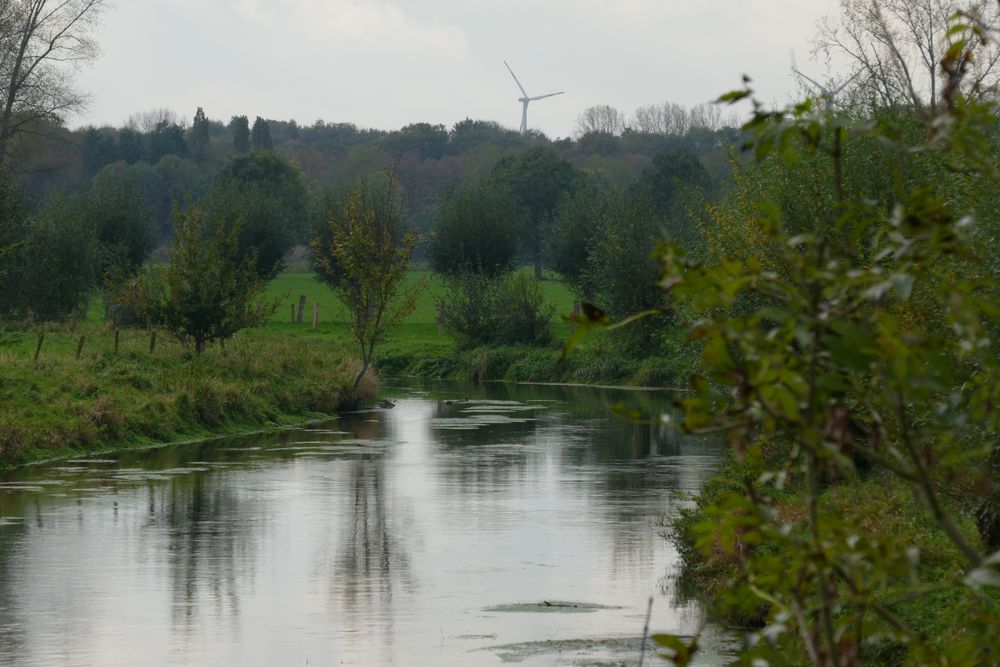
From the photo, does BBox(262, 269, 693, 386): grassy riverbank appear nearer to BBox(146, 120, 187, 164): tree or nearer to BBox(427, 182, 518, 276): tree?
BBox(427, 182, 518, 276): tree

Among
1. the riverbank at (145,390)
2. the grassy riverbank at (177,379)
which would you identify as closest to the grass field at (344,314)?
the grassy riverbank at (177,379)

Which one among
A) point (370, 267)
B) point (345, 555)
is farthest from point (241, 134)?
point (345, 555)

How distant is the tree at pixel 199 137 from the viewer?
135000 millimetres

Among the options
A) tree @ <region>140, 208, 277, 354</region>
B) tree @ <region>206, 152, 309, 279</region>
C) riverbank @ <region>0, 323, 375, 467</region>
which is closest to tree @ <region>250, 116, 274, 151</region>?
tree @ <region>206, 152, 309, 279</region>

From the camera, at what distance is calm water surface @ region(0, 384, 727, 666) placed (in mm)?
13641

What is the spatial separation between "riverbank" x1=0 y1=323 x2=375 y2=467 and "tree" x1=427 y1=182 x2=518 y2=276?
2512 cm

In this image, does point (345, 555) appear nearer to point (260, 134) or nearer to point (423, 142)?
point (423, 142)

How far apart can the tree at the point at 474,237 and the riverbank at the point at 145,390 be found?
82.4 feet

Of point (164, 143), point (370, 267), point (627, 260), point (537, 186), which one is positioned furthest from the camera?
point (164, 143)

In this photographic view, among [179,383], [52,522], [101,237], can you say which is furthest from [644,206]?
[52,522]

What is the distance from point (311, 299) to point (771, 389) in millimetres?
79854

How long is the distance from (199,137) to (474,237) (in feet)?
251

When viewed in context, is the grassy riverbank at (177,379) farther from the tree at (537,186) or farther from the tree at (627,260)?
the tree at (537,186)

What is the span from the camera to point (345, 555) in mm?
18500
